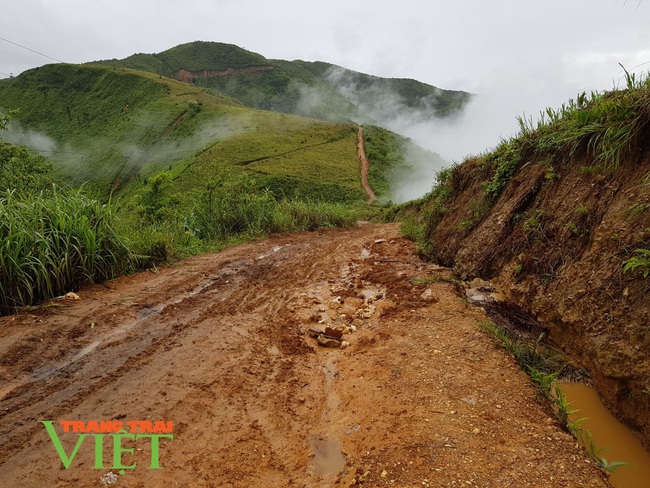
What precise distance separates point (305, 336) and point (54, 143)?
68.3 m

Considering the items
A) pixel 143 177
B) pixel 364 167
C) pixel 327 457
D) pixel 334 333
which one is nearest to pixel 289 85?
pixel 364 167

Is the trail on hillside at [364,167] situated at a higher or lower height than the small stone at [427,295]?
higher

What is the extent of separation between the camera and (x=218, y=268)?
26.2 feet

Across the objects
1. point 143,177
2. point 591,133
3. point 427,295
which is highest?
point 143,177

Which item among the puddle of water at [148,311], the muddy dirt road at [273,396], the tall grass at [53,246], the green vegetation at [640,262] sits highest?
the tall grass at [53,246]

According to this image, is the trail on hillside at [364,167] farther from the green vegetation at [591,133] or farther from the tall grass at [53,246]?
the tall grass at [53,246]

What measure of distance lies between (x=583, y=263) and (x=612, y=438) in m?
1.69

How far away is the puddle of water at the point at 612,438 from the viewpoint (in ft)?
8.35

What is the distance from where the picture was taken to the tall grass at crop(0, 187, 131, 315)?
4828 millimetres

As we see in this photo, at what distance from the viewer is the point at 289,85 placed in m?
113

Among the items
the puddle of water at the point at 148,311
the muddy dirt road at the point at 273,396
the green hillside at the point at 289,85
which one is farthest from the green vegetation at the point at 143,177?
the green hillside at the point at 289,85

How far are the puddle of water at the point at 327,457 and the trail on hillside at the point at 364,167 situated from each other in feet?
115

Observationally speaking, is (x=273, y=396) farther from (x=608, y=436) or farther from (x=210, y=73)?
(x=210, y=73)

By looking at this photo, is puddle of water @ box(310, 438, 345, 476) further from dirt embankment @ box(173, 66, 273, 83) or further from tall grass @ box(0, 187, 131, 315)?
dirt embankment @ box(173, 66, 273, 83)
